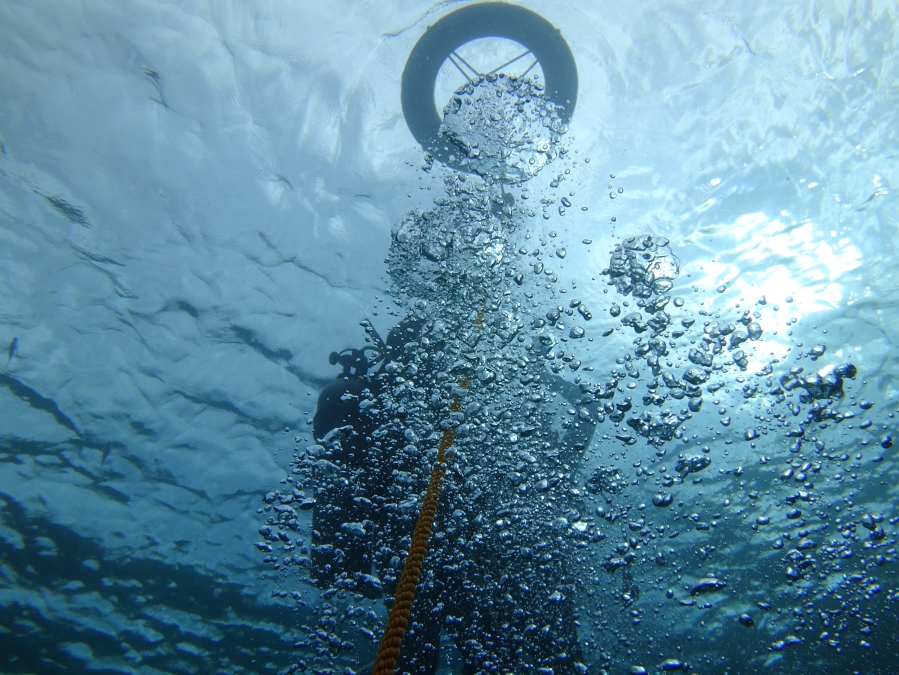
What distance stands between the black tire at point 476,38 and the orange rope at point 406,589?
509 cm

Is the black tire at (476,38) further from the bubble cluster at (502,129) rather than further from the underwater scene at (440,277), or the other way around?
the bubble cluster at (502,129)

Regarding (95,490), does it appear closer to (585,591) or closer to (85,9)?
(85,9)

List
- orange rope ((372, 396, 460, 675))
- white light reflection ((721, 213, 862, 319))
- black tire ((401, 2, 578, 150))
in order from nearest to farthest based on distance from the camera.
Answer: orange rope ((372, 396, 460, 675))
black tire ((401, 2, 578, 150))
white light reflection ((721, 213, 862, 319))

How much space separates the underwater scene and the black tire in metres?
0.04

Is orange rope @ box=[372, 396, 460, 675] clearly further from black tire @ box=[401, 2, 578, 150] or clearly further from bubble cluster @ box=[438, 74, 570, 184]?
black tire @ box=[401, 2, 578, 150]

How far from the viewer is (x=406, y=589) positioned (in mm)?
3348

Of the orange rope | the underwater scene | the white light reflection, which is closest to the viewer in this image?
the orange rope

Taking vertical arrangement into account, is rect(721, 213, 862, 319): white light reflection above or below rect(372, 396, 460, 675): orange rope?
above

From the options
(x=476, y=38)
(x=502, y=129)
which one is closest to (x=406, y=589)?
(x=502, y=129)

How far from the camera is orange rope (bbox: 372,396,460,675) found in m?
3.01

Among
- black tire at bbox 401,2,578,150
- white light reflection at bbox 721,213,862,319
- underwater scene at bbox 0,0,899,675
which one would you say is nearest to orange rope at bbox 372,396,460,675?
underwater scene at bbox 0,0,899,675

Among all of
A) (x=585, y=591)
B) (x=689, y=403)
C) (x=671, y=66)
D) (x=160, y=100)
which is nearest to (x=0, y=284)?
(x=160, y=100)

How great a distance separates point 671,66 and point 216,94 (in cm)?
700

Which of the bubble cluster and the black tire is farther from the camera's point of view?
the bubble cluster
